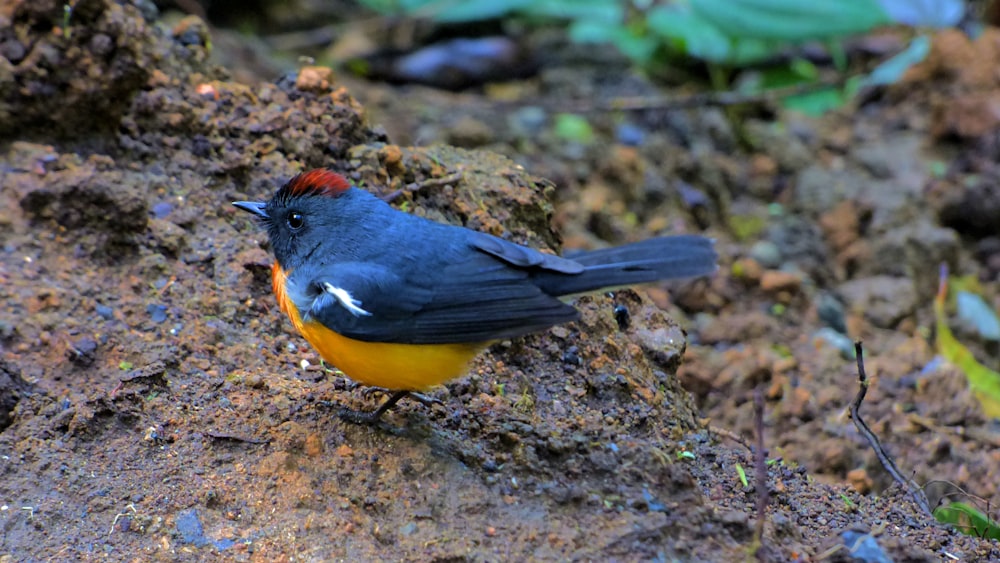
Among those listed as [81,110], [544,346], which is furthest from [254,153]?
[544,346]

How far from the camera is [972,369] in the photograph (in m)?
5.78

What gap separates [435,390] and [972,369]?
3.53 m

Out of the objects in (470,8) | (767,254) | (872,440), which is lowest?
(767,254)

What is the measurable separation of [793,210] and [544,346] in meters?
3.80

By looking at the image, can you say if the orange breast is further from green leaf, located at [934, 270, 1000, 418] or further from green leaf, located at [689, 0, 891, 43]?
green leaf, located at [689, 0, 891, 43]

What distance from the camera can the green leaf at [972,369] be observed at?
18.1ft

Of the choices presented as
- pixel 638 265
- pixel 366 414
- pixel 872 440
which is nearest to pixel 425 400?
pixel 366 414

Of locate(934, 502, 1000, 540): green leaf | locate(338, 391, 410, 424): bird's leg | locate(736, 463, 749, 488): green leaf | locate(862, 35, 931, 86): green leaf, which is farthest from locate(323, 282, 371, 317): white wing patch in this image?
locate(862, 35, 931, 86): green leaf

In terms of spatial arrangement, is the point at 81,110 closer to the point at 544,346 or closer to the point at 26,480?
the point at 26,480

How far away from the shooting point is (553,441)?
3.52 metres

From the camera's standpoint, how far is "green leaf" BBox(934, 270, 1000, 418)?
18.1ft

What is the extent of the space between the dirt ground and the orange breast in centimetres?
23

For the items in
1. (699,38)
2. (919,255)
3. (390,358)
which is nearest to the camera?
(390,358)

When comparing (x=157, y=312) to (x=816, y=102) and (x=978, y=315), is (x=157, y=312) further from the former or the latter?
(x=816, y=102)
